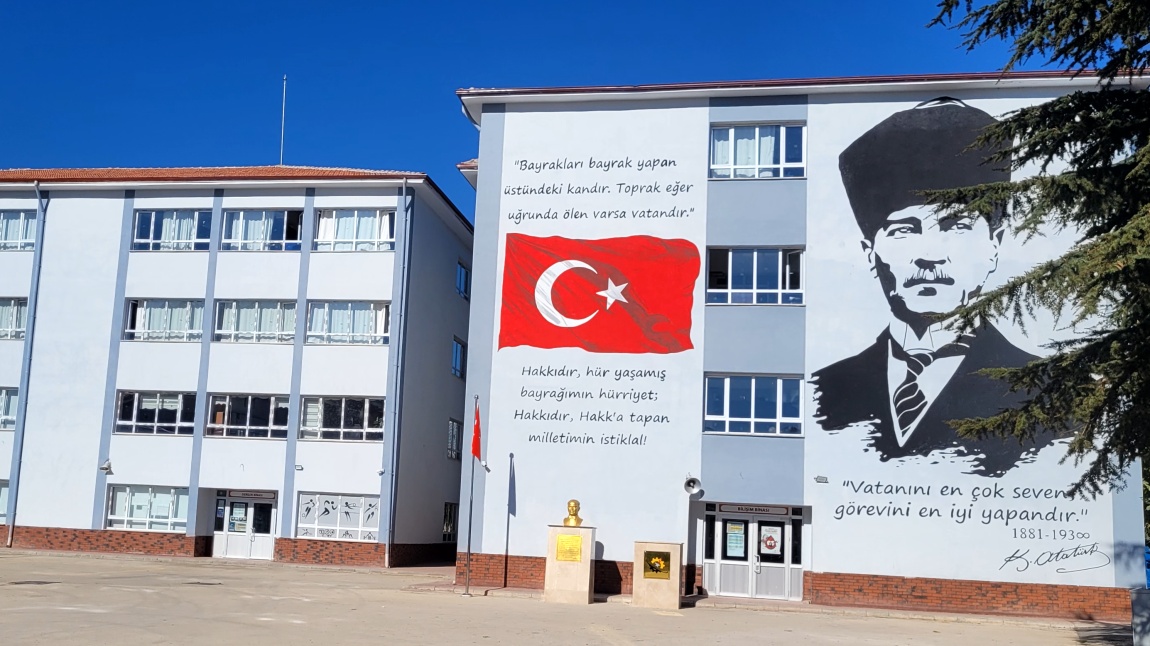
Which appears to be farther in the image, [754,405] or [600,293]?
[600,293]

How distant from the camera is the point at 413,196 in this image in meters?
30.2

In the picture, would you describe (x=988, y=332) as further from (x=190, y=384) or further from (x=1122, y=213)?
(x=190, y=384)

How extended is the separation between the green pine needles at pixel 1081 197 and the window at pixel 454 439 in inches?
889

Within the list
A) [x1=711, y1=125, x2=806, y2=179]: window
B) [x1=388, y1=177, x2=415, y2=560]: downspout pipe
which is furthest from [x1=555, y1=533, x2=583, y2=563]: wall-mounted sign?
[x1=388, y1=177, x2=415, y2=560]: downspout pipe

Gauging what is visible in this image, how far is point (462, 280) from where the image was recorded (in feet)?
117

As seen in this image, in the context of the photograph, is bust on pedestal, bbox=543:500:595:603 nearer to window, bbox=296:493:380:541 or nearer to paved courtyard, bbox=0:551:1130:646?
paved courtyard, bbox=0:551:1130:646

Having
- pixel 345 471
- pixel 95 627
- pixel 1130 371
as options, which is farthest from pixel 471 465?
pixel 1130 371

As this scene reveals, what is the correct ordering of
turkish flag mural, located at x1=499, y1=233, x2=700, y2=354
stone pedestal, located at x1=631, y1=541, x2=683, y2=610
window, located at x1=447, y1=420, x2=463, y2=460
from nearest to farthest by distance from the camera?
stone pedestal, located at x1=631, y1=541, x2=683, y2=610 → turkish flag mural, located at x1=499, y1=233, x2=700, y2=354 → window, located at x1=447, y1=420, x2=463, y2=460

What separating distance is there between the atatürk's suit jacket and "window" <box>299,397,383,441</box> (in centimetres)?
1280

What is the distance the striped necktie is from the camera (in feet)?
70.4

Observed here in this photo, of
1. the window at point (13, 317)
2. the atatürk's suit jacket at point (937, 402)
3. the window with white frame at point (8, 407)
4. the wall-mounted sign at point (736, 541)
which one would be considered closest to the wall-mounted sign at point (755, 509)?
the wall-mounted sign at point (736, 541)

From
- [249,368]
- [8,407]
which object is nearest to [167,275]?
[249,368]

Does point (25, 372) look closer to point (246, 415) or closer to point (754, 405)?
point (246, 415)

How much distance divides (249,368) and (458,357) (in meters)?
7.34
